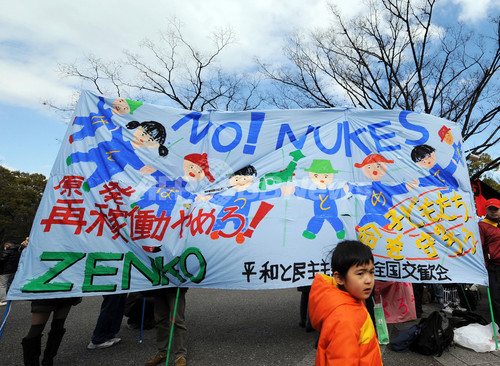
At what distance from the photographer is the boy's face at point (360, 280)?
173cm

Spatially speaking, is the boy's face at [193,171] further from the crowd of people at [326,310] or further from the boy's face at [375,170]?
the boy's face at [375,170]

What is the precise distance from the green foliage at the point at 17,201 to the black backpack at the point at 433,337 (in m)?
29.7

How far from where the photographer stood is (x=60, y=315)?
318 centimetres

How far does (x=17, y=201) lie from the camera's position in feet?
82.2

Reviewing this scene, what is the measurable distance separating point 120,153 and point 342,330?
3056mm

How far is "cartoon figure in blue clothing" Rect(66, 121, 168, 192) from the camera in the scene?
3436 millimetres

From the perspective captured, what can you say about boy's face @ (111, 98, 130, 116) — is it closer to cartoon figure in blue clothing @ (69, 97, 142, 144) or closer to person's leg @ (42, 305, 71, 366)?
cartoon figure in blue clothing @ (69, 97, 142, 144)

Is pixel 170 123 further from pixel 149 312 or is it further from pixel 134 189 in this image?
pixel 149 312

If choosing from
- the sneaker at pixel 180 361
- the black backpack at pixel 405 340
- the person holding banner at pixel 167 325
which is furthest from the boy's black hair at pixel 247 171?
the black backpack at pixel 405 340

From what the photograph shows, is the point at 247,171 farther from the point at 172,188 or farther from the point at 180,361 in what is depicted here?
the point at 180,361

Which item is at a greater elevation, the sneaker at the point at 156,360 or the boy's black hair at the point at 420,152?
the boy's black hair at the point at 420,152

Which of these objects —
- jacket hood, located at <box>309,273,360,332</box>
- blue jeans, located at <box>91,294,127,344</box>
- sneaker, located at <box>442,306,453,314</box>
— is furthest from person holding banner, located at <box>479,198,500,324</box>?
blue jeans, located at <box>91,294,127,344</box>

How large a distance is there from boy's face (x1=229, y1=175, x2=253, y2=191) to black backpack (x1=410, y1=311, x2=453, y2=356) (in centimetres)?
272

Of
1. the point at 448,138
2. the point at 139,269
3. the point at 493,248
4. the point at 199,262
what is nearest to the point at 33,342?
the point at 139,269
